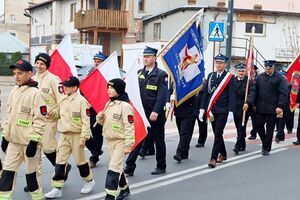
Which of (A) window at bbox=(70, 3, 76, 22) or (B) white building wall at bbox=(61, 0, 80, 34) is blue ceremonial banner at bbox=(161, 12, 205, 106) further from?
(A) window at bbox=(70, 3, 76, 22)

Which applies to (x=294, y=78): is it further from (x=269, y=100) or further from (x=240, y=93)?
(x=269, y=100)

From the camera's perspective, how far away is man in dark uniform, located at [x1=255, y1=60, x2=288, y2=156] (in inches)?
456

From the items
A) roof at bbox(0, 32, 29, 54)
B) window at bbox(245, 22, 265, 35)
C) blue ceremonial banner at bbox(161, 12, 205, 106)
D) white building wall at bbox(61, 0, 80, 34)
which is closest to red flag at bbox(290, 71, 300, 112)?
blue ceremonial banner at bbox(161, 12, 205, 106)

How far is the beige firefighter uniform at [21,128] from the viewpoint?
6805 millimetres

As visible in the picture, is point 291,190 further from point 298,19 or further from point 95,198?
point 298,19

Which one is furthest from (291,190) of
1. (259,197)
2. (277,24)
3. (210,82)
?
(277,24)

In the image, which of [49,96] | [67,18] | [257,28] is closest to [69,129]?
[49,96]

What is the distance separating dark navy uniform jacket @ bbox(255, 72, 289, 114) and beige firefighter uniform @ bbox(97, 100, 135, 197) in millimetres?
5084

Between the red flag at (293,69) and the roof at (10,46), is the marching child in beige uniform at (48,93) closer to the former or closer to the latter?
the red flag at (293,69)

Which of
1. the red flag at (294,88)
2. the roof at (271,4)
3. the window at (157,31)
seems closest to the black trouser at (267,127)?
the red flag at (294,88)

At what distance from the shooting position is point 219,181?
9.05 meters

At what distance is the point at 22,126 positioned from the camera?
22.6 feet

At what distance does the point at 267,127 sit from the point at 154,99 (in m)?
3.27

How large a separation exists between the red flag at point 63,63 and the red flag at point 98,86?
552mm
